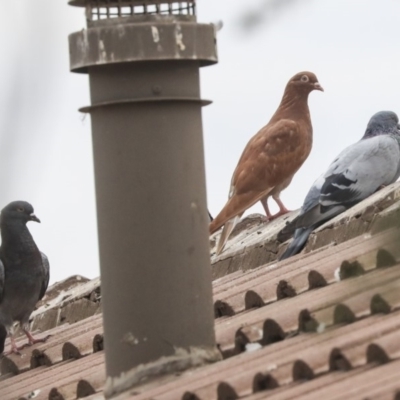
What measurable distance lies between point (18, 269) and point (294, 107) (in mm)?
4134

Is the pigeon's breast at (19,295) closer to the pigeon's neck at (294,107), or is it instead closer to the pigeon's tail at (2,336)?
the pigeon's tail at (2,336)

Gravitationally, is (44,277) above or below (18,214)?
below

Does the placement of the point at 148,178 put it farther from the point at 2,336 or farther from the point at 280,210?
the point at 280,210

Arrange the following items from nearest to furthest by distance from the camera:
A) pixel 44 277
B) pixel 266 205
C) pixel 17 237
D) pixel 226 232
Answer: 1. pixel 17 237
2. pixel 44 277
3. pixel 226 232
4. pixel 266 205

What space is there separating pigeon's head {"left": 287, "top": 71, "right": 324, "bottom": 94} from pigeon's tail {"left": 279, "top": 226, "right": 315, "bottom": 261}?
3.89 meters

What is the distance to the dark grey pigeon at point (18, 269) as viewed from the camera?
720 centimetres

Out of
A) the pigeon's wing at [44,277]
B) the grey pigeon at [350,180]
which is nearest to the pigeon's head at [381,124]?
the grey pigeon at [350,180]

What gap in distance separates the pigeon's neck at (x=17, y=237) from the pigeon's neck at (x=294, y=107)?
3.84 meters

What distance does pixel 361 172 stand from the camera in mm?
8164

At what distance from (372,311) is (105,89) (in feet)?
3.25

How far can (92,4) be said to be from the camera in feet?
11.2

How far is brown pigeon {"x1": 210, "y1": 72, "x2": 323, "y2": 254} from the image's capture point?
9.91 metres

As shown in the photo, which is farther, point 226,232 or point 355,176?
point 226,232

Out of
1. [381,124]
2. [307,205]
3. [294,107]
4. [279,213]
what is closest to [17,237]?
[307,205]
